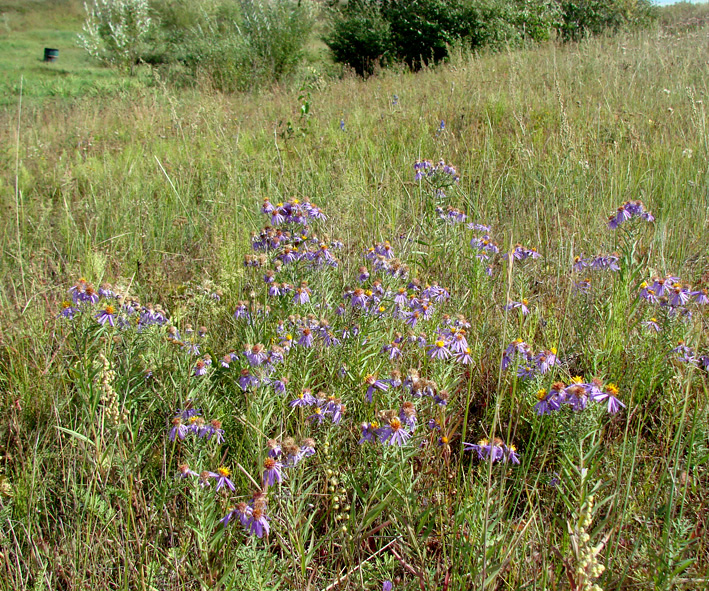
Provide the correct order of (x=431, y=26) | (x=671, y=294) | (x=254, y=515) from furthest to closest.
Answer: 1. (x=431, y=26)
2. (x=671, y=294)
3. (x=254, y=515)

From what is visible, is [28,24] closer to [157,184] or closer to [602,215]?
[157,184]

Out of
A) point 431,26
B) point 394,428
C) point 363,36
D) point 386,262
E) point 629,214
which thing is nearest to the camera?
point 394,428

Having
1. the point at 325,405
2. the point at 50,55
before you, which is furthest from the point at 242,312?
the point at 50,55

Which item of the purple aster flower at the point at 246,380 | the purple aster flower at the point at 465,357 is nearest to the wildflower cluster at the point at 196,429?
the purple aster flower at the point at 246,380

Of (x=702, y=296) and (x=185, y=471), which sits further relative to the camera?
(x=702, y=296)

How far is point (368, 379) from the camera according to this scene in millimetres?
1400

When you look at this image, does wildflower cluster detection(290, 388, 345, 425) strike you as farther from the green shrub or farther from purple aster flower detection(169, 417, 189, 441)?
the green shrub

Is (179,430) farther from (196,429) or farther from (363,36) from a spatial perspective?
(363,36)

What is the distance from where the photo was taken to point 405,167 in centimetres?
388

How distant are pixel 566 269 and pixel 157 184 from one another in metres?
3.10

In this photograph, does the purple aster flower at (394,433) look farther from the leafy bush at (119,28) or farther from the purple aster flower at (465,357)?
the leafy bush at (119,28)

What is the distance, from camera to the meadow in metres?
1.23

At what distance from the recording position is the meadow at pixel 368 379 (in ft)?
4.04

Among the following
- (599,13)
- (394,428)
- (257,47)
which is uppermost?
(599,13)
